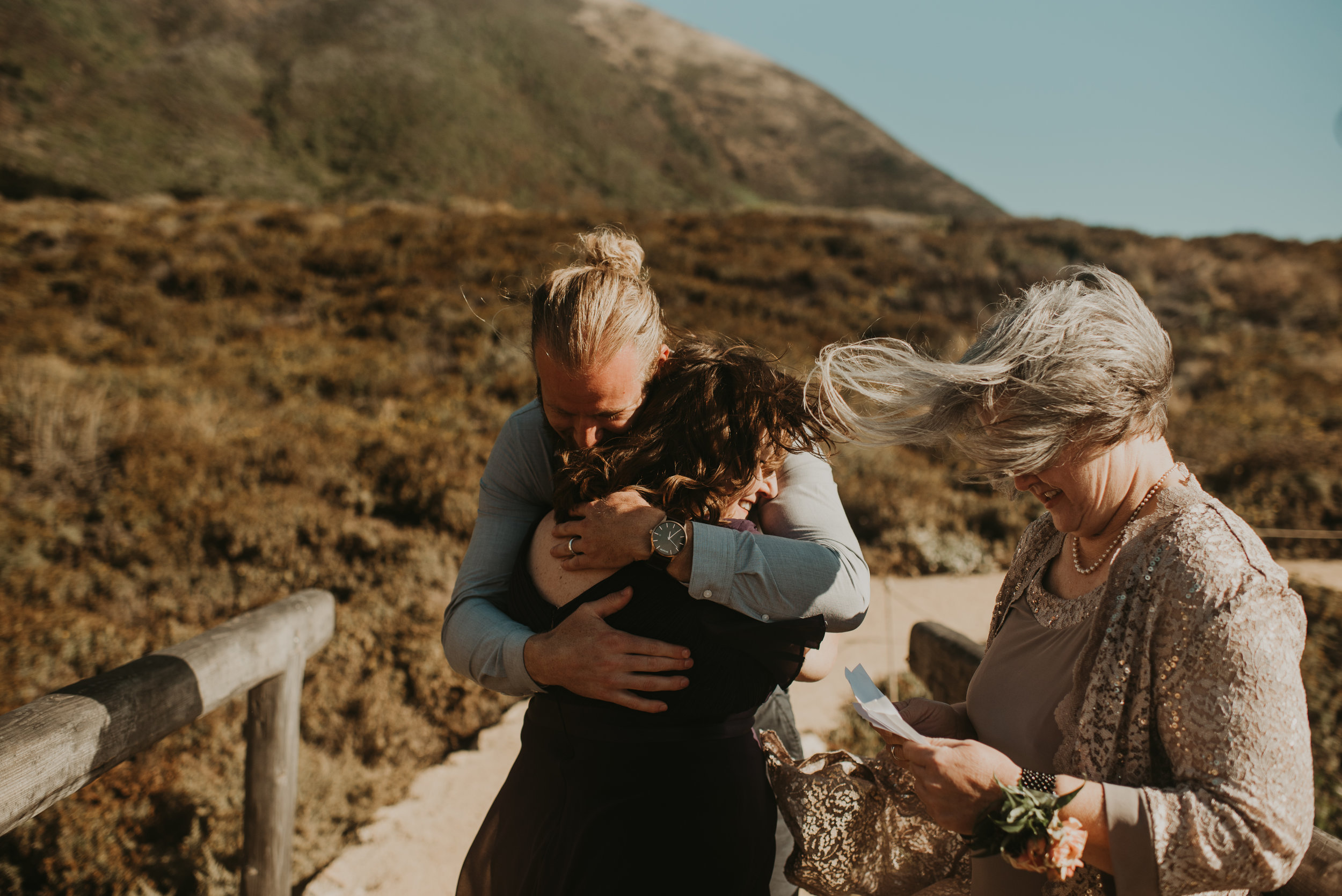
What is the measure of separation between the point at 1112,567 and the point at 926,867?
2.68 feet

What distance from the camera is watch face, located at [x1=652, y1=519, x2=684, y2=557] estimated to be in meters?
1.42

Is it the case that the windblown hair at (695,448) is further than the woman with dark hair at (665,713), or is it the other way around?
the windblown hair at (695,448)

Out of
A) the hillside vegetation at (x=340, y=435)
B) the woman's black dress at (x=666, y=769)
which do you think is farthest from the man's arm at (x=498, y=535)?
the hillside vegetation at (x=340, y=435)

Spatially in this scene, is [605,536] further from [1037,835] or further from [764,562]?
[1037,835]

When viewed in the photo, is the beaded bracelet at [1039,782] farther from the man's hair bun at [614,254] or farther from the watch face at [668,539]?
the man's hair bun at [614,254]

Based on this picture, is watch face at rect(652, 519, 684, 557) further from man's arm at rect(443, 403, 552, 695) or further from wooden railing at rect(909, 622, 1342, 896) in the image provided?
wooden railing at rect(909, 622, 1342, 896)

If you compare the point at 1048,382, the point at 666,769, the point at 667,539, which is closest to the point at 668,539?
the point at 667,539

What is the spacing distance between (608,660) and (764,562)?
0.36 meters

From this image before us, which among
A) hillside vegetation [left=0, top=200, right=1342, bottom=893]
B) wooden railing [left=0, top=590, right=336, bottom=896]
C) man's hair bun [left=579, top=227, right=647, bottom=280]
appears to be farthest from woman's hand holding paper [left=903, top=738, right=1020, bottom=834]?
wooden railing [left=0, top=590, right=336, bottom=896]

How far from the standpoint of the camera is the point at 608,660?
140 centimetres

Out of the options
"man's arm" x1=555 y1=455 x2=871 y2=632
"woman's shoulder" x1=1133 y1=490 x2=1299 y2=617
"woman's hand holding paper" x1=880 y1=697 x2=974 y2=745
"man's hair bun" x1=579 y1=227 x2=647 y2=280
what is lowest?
"woman's hand holding paper" x1=880 y1=697 x2=974 y2=745

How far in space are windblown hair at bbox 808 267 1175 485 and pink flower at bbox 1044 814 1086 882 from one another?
581mm

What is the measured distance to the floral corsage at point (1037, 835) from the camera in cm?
114

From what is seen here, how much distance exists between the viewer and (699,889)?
1467mm
